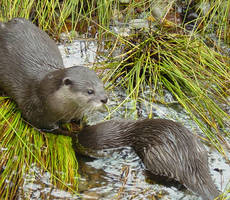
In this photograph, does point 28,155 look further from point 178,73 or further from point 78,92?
point 178,73

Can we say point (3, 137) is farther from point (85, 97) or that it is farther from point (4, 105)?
point (85, 97)

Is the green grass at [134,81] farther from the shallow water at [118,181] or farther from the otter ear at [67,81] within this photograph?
the otter ear at [67,81]

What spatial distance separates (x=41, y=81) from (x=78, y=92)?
0.35 metres

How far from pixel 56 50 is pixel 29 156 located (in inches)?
37.3

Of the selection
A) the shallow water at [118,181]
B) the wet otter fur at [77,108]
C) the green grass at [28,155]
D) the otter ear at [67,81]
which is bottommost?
the shallow water at [118,181]

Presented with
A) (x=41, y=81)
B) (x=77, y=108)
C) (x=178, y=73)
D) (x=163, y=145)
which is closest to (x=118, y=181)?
(x=163, y=145)

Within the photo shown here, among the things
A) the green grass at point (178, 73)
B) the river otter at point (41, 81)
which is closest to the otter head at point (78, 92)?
the river otter at point (41, 81)

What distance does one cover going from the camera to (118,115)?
3193 mm

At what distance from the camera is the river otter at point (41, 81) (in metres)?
2.70

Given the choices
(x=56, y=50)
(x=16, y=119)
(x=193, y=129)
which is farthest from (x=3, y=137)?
(x=193, y=129)

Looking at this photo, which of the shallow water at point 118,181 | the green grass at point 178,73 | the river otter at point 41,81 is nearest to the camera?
the shallow water at point 118,181

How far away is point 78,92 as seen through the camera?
2697mm

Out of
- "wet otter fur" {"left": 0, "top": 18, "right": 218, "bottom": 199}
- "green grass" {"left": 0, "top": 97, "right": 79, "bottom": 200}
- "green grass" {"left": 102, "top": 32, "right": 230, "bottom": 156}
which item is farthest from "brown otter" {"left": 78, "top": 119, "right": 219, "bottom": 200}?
"green grass" {"left": 102, "top": 32, "right": 230, "bottom": 156}

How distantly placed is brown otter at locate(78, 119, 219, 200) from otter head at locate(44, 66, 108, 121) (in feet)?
0.68
